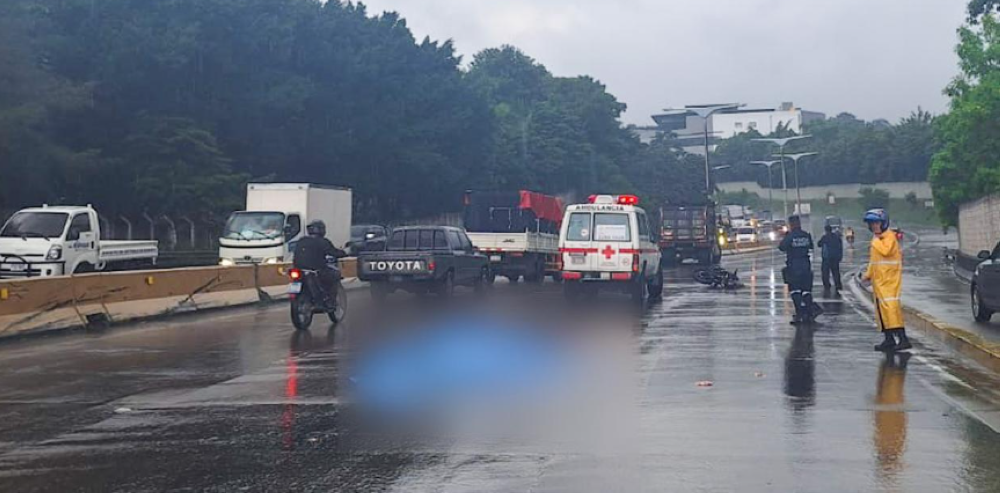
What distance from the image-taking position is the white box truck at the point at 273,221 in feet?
95.7

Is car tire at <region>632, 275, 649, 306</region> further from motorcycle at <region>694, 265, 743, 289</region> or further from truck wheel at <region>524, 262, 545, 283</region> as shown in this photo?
truck wheel at <region>524, 262, 545, 283</region>

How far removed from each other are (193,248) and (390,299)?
2515cm

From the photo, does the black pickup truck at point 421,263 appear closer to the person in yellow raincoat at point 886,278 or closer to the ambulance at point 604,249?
the ambulance at point 604,249

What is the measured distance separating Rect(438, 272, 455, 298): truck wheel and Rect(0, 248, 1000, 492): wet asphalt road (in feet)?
28.4

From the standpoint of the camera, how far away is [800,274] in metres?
18.0

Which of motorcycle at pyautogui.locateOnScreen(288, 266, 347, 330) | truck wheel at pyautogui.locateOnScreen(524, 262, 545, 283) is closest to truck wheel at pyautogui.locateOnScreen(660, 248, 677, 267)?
truck wheel at pyautogui.locateOnScreen(524, 262, 545, 283)

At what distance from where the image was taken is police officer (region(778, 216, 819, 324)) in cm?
1783

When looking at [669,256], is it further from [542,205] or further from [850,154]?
[850,154]

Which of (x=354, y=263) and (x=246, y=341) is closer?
(x=246, y=341)

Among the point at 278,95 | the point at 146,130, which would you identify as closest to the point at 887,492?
the point at 146,130

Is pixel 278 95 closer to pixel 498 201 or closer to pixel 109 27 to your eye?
pixel 109 27

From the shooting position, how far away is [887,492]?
6.62 meters

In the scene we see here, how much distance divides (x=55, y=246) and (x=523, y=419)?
16335 mm

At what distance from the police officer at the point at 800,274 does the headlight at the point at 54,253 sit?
14436 millimetres
